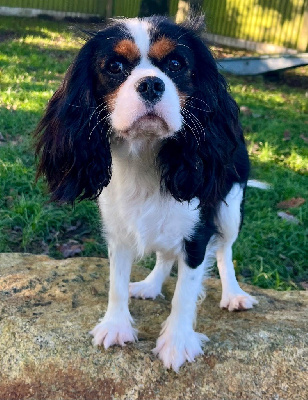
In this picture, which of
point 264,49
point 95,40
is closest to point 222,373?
point 95,40

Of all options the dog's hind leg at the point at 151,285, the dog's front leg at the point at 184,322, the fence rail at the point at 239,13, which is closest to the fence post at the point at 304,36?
the fence rail at the point at 239,13

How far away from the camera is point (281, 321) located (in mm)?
2557

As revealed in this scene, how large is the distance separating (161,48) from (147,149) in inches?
17.1

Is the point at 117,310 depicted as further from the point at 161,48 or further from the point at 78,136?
the point at 161,48

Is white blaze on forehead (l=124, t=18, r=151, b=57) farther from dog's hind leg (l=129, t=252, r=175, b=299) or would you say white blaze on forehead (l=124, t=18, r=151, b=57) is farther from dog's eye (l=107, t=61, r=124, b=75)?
dog's hind leg (l=129, t=252, r=175, b=299)

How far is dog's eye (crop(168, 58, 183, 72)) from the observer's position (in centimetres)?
197

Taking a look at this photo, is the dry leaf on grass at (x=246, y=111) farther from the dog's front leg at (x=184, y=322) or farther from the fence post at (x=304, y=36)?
the dog's front leg at (x=184, y=322)

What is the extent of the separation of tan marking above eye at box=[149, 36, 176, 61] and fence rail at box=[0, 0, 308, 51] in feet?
32.4

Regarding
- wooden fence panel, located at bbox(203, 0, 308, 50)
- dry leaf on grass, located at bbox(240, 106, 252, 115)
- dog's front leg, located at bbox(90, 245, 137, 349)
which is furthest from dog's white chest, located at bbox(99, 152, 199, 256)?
wooden fence panel, located at bbox(203, 0, 308, 50)

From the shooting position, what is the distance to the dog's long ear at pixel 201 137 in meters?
2.10

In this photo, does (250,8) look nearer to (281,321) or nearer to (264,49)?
(264,49)

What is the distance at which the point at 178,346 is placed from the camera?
2.30m

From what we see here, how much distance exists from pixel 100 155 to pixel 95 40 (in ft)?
1.59

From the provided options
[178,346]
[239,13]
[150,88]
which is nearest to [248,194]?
[178,346]
